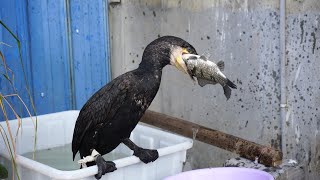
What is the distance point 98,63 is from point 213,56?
3.40ft

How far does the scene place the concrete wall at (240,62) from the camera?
2930 mm

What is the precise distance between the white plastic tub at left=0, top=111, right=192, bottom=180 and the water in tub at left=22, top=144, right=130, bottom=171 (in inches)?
1.1

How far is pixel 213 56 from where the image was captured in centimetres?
343

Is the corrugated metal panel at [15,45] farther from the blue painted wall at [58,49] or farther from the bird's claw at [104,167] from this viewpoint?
the bird's claw at [104,167]

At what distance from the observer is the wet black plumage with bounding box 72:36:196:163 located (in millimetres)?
2199

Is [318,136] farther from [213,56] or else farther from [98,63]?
[98,63]

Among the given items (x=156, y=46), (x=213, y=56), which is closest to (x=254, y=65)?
(x=213, y=56)

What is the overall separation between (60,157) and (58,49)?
1081 millimetres

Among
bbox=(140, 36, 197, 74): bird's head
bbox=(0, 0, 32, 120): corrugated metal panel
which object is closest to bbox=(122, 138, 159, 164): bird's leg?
bbox=(140, 36, 197, 74): bird's head

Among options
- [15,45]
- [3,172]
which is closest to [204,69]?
[3,172]

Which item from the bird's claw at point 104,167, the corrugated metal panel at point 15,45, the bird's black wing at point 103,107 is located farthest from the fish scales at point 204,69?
the corrugated metal panel at point 15,45

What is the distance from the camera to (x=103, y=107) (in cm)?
223

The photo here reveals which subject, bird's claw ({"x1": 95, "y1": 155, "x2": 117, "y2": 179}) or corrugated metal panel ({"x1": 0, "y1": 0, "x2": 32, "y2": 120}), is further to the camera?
corrugated metal panel ({"x1": 0, "y1": 0, "x2": 32, "y2": 120})

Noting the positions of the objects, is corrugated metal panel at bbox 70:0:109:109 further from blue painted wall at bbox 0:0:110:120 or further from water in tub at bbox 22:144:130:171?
water in tub at bbox 22:144:130:171
